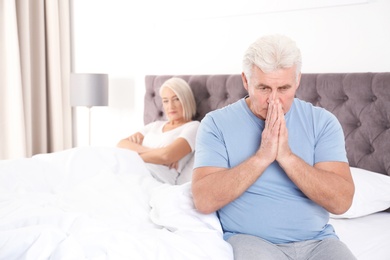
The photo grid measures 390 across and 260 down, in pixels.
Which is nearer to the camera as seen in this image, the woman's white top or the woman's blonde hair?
the woman's white top

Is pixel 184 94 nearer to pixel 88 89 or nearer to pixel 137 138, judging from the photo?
pixel 137 138

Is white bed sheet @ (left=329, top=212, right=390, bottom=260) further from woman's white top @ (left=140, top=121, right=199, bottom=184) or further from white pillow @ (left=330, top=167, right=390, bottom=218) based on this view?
woman's white top @ (left=140, top=121, right=199, bottom=184)

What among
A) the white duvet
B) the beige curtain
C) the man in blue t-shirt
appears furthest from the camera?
the beige curtain

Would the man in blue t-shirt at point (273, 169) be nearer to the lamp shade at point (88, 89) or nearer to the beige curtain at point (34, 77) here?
the lamp shade at point (88, 89)

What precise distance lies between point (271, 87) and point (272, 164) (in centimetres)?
26

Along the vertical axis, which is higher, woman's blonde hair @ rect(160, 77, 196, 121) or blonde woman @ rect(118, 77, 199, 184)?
woman's blonde hair @ rect(160, 77, 196, 121)

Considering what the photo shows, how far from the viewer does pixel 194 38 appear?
325cm

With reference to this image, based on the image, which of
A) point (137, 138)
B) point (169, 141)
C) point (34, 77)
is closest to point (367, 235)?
point (169, 141)

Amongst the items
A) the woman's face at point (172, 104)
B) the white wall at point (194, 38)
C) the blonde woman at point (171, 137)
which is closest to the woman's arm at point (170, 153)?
the blonde woman at point (171, 137)

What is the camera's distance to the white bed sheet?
6.07 feet

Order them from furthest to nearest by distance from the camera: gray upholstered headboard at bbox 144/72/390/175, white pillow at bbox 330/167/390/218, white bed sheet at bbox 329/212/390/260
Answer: gray upholstered headboard at bbox 144/72/390/175, white pillow at bbox 330/167/390/218, white bed sheet at bbox 329/212/390/260

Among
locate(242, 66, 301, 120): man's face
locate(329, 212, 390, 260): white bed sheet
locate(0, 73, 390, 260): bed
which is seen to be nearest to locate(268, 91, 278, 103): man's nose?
locate(242, 66, 301, 120): man's face

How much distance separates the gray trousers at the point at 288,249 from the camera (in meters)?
1.46

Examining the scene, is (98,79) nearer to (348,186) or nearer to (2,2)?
(2,2)
